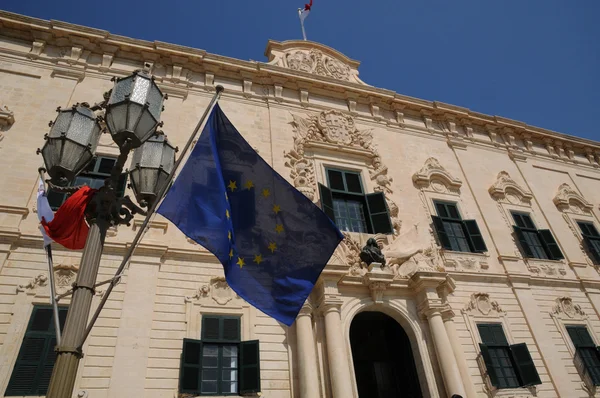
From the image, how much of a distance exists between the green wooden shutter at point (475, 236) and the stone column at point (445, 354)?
3.23 m

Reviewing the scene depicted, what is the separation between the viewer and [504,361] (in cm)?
1012

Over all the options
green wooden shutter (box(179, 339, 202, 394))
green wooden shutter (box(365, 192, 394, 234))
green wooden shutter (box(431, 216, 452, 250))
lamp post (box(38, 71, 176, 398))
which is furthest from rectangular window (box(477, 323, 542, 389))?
lamp post (box(38, 71, 176, 398))

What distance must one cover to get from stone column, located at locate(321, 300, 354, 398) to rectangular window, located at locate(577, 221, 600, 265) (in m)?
Answer: 10.1

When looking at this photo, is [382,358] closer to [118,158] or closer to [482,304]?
[482,304]

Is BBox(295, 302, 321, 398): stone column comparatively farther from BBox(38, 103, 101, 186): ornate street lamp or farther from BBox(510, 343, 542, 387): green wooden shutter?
BBox(38, 103, 101, 186): ornate street lamp

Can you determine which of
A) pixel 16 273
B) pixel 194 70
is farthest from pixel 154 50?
pixel 16 273

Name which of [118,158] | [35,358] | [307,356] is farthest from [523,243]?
[35,358]

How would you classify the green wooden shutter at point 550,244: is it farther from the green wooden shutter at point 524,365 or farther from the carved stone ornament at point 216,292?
the carved stone ornament at point 216,292

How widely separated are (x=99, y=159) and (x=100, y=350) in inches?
183

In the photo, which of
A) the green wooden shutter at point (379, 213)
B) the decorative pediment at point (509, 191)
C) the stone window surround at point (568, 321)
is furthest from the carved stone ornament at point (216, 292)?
the decorative pediment at point (509, 191)

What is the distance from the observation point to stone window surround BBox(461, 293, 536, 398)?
952cm

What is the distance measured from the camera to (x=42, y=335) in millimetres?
7363

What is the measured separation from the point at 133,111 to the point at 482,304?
10.2 metres

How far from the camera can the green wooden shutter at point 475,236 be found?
12001 millimetres
